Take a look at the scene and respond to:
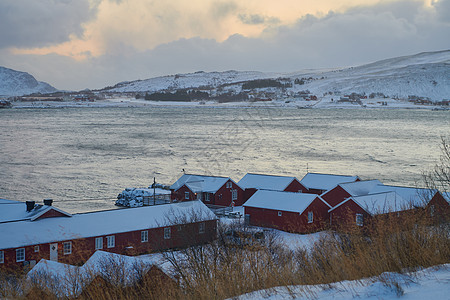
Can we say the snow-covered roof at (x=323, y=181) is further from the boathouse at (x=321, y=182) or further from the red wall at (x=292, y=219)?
the red wall at (x=292, y=219)

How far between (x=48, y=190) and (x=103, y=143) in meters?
27.4

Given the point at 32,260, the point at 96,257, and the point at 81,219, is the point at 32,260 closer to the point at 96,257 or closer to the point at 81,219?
the point at 81,219

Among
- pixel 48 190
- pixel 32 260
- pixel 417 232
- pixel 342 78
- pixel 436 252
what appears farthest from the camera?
pixel 342 78

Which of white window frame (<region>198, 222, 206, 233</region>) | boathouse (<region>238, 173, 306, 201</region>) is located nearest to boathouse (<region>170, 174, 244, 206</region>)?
boathouse (<region>238, 173, 306, 201</region>)

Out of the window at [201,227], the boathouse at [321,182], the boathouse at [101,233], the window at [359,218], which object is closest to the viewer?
the boathouse at [101,233]

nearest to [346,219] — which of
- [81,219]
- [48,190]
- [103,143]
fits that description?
[81,219]

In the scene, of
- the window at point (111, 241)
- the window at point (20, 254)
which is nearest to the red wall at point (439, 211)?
the window at point (111, 241)

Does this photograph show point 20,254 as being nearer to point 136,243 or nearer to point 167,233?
point 136,243

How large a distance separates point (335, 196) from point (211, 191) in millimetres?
5953

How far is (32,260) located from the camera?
13844 millimetres

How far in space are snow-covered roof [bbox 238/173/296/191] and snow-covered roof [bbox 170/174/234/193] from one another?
130 cm

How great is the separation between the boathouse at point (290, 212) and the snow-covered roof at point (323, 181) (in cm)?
490

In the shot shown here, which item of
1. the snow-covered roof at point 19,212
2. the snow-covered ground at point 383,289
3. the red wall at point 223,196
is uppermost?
the snow-covered ground at point 383,289

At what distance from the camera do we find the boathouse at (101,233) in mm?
13852
